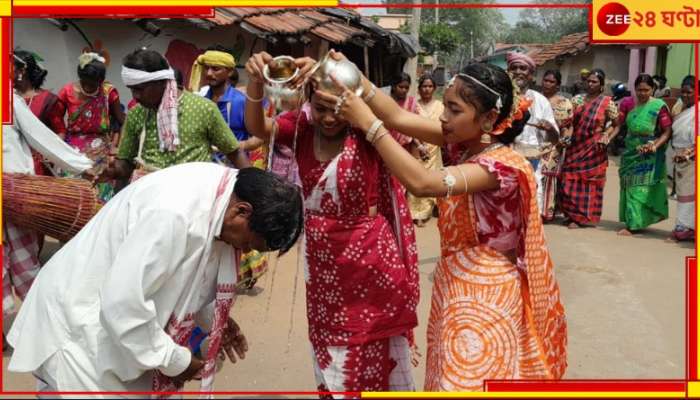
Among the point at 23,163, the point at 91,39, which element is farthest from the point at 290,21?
the point at 23,163

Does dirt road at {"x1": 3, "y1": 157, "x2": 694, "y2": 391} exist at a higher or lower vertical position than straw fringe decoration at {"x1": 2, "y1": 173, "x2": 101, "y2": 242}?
lower

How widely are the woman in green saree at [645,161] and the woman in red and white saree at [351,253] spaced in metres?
5.55

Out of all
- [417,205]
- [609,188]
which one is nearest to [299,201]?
[417,205]

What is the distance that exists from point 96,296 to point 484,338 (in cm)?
124

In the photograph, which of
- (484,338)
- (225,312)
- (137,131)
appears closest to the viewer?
(225,312)

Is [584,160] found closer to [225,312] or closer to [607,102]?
[607,102]

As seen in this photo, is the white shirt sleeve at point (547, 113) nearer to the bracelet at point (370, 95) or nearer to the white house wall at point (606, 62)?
the bracelet at point (370, 95)

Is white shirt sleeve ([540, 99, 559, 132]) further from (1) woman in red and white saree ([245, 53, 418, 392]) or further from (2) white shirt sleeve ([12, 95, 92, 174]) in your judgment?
(1) woman in red and white saree ([245, 53, 418, 392])

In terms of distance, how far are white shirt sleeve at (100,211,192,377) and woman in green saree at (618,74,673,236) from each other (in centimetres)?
662

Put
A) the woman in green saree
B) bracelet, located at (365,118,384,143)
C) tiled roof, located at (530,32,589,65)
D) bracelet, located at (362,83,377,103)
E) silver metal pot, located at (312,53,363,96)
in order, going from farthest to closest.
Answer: tiled roof, located at (530,32,589,65), the woman in green saree, bracelet, located at (362,83,377,103), silver metal pot, located at (312,53,363,96), bracelet, located at (365,118,384,143)

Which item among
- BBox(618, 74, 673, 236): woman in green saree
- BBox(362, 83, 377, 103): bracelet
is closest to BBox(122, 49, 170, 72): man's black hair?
BBox(362, 83, 377, 103): bracelet

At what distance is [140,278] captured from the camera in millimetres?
1836

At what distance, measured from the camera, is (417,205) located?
8203mm

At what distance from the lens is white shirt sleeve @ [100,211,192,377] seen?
1.84 metres
